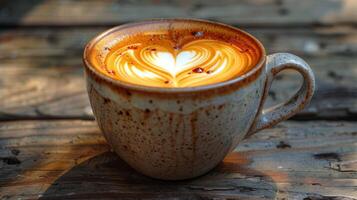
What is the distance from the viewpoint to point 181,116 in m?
0.77

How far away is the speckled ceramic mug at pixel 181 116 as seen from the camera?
0.76 meters

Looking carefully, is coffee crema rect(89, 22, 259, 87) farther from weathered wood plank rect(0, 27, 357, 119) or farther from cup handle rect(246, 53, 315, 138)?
weathered wood plank rect(0, 27, 357, 119)

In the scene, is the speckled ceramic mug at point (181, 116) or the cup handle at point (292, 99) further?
the cup handle at point (292, 99)

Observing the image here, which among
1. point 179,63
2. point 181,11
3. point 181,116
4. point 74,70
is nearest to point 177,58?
point 179,63

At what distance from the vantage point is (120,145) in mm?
863

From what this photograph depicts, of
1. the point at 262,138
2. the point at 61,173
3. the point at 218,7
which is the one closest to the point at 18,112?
the point at 61,173

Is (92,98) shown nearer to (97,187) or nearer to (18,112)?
(97,187)

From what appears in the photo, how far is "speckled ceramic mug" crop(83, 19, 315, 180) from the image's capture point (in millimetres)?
763

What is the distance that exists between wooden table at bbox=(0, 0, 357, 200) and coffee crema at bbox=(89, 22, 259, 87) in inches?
7.9

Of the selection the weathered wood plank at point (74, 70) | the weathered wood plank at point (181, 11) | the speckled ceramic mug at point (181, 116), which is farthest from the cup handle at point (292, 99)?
the weathered wood plank at point (181, 11)

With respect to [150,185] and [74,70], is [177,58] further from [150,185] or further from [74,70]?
[74,70]

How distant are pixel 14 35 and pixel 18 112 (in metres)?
0.49

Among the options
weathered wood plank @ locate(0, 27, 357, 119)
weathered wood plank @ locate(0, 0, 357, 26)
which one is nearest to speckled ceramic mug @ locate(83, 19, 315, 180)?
weathered wood plank @ locate(0, 27, 357, 119)

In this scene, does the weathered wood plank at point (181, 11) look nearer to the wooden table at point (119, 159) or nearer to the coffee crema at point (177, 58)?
the wooden table at point (119, 159)
